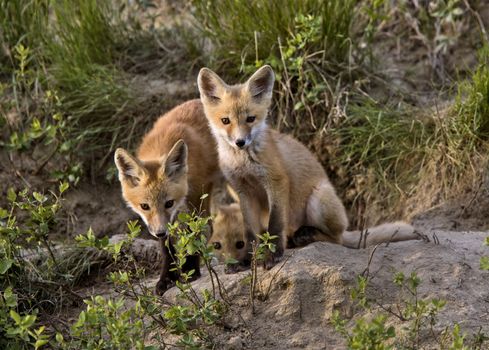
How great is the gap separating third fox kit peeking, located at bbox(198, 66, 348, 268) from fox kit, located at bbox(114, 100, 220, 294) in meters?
0.30

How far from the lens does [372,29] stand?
270 inches

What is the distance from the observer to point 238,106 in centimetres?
497

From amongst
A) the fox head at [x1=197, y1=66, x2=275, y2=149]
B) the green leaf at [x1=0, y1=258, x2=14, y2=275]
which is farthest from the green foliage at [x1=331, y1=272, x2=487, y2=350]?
the green leaf at [x1=0, y1=258, x2=14, y2=275]

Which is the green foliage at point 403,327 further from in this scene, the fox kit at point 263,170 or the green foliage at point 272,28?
the green foliage at point 272,28

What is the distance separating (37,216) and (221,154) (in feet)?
4.36

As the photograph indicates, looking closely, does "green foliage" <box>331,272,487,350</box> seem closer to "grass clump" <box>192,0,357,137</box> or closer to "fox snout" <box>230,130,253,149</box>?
"fox snout" <box>230,130,253,149</box>

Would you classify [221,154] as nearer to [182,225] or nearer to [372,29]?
[182,225]

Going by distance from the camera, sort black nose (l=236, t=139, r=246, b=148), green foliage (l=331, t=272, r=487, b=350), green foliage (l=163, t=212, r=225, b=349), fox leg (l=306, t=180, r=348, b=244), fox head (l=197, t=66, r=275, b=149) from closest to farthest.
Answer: green foliage (l=331, t=272, r=487, b=350), green foliage (l=163, t=212, r=225, b=349), black nose (l=236, t=139, r=246, b=148), fox head (l=197, t=66, r=275, b=149), fox leg (l=306, t=180, r=348, b=244)

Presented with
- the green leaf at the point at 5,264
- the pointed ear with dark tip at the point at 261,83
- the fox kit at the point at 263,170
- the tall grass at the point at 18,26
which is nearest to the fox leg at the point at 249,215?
the fox kit at the point at 263,170

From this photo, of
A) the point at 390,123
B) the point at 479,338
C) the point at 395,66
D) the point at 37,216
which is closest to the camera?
the point at 479,338

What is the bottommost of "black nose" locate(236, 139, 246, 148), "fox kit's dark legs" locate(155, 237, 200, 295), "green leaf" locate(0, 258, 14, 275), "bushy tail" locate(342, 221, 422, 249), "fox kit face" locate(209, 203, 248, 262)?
"fox kit face" locate(209, 203, 248, 262)

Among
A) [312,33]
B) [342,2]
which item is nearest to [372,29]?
[342,2]

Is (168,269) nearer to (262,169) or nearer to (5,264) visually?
(262,169)

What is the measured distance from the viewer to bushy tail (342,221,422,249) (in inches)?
202
